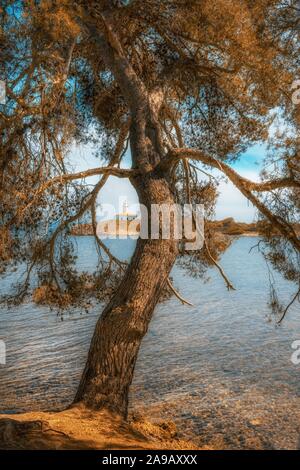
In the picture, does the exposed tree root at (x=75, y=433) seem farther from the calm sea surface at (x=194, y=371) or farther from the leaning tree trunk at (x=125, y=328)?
the calm sea surface at (x=194, y=371)

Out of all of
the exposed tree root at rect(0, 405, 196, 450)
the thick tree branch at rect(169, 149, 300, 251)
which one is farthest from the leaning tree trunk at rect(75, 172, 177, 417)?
the thick tree branch at rect(169, 149, 300, 251)

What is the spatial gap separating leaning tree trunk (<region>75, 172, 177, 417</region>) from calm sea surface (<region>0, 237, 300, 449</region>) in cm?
223

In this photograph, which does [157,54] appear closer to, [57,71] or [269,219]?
[57,71]

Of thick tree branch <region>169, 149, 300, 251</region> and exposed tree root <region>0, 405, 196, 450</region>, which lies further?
thick tree branch <region>169, 149, 300, 251</region>

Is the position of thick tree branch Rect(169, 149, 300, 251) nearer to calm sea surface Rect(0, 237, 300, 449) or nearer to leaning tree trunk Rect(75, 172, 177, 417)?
leaning tree trunk Rect(75, 172, 177, 417)

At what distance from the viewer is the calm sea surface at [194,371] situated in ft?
23.8

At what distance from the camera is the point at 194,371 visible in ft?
33.1

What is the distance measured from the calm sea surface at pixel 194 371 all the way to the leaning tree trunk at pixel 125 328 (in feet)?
7.32

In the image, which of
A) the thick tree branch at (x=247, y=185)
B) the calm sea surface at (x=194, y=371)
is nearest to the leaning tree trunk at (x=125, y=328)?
the thick tree branch at (x=247, y=185)

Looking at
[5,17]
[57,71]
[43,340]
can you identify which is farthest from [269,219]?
[43,340]

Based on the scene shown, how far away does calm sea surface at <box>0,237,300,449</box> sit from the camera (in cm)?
725

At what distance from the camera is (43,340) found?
40.9 feet
